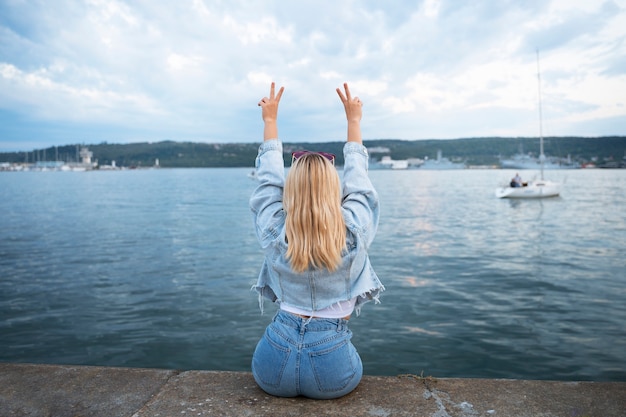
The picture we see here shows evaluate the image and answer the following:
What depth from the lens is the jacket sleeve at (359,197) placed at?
111 inches

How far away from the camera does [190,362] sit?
6750mm

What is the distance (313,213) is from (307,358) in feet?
2.57

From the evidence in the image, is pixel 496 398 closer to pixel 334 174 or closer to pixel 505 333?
pixel 334 174

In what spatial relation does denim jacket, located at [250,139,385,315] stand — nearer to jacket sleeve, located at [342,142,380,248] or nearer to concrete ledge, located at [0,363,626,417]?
jacket sleeve, located at [342,142,380,248]

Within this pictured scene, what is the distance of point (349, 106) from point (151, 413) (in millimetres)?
2088

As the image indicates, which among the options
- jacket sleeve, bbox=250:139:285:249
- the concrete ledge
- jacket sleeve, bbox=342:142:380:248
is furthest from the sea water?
jacket sleeve, bbox=250:139:285:249

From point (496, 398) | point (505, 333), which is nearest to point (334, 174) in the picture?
point (496, 398)

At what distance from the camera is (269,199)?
2889mm

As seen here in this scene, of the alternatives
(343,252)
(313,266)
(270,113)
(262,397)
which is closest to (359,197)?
(343,252)

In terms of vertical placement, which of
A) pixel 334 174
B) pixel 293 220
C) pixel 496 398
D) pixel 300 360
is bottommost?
pixel 496 398

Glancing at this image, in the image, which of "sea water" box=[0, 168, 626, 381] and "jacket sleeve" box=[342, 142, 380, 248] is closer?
"jacket sleeve" box=[342, 142, 380, 248]

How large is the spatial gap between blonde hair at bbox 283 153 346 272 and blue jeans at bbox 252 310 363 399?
379 millimetres

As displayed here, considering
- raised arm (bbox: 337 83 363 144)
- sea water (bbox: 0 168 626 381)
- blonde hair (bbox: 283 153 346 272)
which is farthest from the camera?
sea water (bbox: 0 168 626 381)

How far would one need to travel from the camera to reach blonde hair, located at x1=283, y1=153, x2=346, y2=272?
2605 mm
